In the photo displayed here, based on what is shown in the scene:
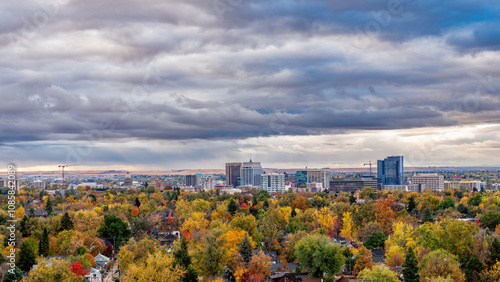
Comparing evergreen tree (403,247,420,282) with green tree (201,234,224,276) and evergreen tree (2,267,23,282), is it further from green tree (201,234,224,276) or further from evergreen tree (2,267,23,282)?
evergreen tree (2,267,23,282)

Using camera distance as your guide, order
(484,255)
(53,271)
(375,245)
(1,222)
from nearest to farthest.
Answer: (53,271)
(484,255)
(375,245)
(1,222)

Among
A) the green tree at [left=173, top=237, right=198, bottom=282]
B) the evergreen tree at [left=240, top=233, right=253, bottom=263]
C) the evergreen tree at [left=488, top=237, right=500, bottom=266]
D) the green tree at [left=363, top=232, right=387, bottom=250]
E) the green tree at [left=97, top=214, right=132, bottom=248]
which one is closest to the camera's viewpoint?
the evergreen tree at [left=488, top=237, right=500, bottom=266]

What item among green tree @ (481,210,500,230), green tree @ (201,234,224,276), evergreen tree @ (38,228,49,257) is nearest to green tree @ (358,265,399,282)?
green tree @ (201,234,224,276)

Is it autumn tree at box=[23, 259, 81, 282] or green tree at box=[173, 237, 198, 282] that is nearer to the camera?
autumn tree at box=[23, 259, 81, 282]

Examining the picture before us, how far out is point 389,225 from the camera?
9169 centimetres

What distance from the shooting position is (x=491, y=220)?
8619 centimetres

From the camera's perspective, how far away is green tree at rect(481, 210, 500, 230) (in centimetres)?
8619

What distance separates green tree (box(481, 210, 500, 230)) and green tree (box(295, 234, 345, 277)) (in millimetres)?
38695

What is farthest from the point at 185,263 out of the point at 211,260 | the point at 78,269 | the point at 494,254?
the point at 494,254

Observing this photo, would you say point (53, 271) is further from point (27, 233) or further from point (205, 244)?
point (27, 233)

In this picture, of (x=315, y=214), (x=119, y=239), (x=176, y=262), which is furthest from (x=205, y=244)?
(x=315, y=214)

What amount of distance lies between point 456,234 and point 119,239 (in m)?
48.3

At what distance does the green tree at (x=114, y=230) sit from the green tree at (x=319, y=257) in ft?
104

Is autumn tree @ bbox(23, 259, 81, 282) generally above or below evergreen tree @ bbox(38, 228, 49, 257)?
above
